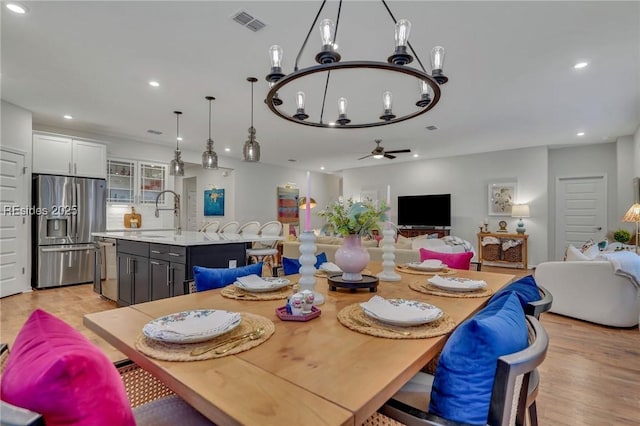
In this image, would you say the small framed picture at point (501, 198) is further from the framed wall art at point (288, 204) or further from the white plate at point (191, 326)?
the white plate at point (191, 326)

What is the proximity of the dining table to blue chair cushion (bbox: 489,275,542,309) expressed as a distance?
0.17 metres

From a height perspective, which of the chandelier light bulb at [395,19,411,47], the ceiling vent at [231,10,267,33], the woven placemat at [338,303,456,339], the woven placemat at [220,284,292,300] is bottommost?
the woven placemat at [338,303,456,339]

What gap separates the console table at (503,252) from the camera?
22.4ft

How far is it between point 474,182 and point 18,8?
795 centimetres

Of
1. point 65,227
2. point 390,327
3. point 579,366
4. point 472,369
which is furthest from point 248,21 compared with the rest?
point 65,227

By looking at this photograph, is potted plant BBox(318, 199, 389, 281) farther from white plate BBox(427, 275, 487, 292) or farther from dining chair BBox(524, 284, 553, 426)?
dining chair BBox(524, 284, 553, 426)

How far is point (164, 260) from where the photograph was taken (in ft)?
10.5

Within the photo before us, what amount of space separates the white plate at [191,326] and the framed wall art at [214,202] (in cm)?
774

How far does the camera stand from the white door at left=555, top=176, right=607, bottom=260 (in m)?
6.74

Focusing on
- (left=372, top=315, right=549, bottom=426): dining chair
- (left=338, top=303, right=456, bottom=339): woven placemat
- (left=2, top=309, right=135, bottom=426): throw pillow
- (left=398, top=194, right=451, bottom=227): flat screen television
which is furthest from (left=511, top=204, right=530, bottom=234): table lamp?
(left=2, top=309, right=135, bottom=426): throw pillow

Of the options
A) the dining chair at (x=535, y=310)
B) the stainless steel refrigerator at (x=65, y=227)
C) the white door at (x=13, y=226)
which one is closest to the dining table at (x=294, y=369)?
the dining chair at (x=535, y=310)

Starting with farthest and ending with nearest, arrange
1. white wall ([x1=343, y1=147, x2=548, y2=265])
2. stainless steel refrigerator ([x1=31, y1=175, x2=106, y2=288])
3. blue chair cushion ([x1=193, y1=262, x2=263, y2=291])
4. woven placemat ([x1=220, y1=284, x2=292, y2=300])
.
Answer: white wall ([x1=343, y1=147, x2=548, y2=265]), stainless steel refrigerator ([x1=31, y1=175, x2=106, y2=288]), blue chair cushion ([x1=193, y1=262, x2=263, y2=291]), woven placemat ([x1=220, y1=284, x2=292, y2=300])

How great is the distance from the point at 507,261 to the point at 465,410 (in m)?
7.15

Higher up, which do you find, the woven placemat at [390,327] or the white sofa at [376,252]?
the woven placemat at [390,327]
